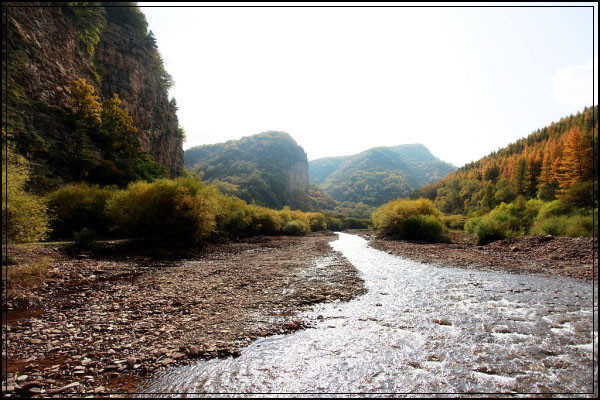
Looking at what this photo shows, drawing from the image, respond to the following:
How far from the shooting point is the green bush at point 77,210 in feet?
83.9

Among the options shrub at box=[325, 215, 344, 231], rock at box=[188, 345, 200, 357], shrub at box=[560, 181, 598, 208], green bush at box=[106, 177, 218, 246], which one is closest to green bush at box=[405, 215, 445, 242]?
shrub at box=[560, 181, 598, 208]

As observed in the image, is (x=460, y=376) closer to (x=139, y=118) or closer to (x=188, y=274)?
(x=188, y=274)

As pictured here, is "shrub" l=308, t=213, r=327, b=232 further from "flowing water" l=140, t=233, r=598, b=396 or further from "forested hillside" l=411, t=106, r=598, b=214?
"flowing water" l=140, t=233, r=598, b=396

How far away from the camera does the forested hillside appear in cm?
4231

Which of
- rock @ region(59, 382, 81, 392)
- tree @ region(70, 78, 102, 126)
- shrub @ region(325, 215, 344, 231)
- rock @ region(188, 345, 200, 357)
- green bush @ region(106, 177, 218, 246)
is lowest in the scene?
shrub @ region(325, 215, 344, 231)

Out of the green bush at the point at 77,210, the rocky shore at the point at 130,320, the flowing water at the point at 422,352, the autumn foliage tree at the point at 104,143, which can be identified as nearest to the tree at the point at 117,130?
the autumn foliage tree at the point at 104,143

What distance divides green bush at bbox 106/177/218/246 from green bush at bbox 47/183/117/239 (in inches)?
65.0

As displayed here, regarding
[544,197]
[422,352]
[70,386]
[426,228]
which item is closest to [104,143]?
[70,386]

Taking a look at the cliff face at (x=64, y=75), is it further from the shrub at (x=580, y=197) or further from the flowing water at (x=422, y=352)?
the shrub at (x=580, y=197)

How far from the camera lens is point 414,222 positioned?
45.4 m

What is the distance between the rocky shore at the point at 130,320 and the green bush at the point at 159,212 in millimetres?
9759

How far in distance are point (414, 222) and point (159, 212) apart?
41.1m

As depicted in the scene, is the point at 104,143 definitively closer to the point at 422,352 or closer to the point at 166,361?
the point at 166,361

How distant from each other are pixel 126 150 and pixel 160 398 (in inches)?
2256
